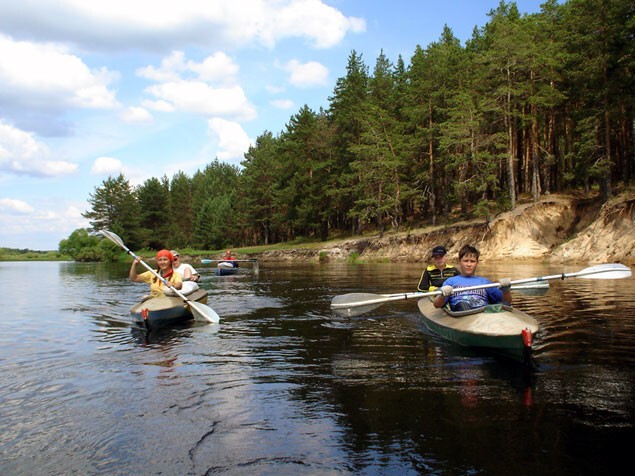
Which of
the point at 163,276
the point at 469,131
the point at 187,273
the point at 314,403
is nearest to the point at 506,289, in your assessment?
the point at 314,403

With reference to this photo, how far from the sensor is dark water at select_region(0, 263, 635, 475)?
411 centimetres

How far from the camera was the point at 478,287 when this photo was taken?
7855 mm

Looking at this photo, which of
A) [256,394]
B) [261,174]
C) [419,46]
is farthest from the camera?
[261,174]

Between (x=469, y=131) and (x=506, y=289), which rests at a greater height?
(x=469, y=131)

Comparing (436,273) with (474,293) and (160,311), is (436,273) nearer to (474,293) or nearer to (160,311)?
(474,293)

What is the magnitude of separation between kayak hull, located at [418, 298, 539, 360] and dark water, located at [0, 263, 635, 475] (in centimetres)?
27

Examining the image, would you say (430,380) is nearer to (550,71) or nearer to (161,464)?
(161,464)

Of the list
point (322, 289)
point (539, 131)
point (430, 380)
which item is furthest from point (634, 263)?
point (430, 380)

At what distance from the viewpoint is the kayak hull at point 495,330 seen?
6.64 meters

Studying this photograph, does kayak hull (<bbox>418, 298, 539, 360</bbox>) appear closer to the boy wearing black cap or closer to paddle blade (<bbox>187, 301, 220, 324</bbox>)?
the boy wearing black cap

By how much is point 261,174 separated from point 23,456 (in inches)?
2873

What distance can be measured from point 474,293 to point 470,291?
0.07 m

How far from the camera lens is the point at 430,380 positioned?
20.9ft

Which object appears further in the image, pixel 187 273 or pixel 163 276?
pixel 187 273
